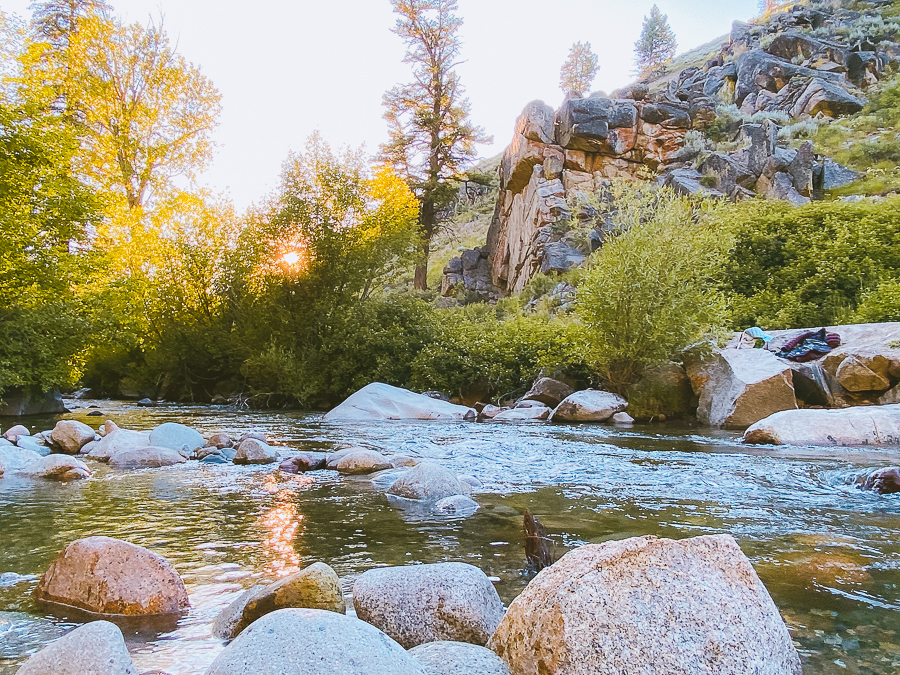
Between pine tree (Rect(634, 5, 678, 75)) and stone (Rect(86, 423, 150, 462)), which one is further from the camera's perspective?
pine tree (Rect(634, 5, 678, 75))

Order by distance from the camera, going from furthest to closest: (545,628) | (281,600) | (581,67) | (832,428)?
(581,67)
(832,428)
(281,600)
(545,628)

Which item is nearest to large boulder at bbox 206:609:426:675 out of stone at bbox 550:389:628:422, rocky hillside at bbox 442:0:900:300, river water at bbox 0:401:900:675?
river water at bbox 0:401:900:675

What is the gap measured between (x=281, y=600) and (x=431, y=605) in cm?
60

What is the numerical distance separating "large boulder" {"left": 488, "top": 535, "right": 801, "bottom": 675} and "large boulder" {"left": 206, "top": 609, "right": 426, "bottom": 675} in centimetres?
45

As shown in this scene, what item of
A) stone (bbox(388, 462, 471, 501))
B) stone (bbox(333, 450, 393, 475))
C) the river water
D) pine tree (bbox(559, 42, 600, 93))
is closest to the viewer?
the river water

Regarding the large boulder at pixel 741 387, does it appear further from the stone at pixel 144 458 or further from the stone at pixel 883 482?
the stone at pixel 144 458

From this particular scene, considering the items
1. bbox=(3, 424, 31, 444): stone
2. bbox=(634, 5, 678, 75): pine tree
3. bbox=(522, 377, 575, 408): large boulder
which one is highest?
bbox=(634, 5, 678, 75): pine tree

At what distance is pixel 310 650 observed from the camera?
1573 mm

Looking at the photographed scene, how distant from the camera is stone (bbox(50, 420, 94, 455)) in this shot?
7570 mm

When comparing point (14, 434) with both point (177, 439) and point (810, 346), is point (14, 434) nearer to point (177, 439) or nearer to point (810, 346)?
point (177, 439)

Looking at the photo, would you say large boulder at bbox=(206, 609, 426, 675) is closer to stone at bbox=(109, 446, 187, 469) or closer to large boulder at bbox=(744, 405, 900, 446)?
stone at bbox=(109, 446, 187, 469)

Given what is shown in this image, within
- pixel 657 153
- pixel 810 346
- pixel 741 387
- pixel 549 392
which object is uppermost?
pixel 657 153

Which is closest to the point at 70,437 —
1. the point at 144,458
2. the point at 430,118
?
the point at 144,458

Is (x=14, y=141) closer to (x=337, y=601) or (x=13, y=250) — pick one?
(x=13, y=250)
